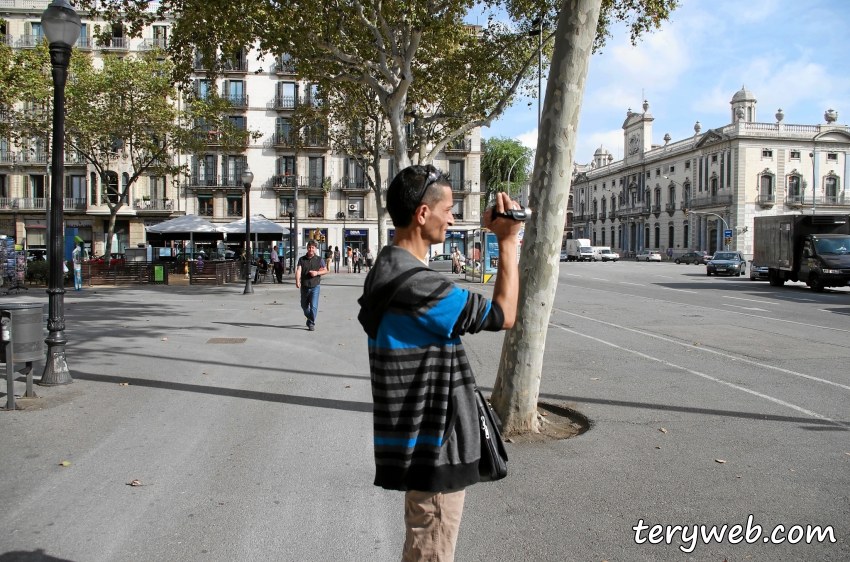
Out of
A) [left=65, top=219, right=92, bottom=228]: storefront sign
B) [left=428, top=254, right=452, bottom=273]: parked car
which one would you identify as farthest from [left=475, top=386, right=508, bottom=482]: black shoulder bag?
[left=65, top=219, right=92, bottom=228]: storefront sign

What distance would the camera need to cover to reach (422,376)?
216 cm

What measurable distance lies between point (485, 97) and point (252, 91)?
120 feet

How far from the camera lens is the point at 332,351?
10.4 metres

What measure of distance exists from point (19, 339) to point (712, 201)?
71706mm

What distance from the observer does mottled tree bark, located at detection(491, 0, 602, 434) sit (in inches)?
210

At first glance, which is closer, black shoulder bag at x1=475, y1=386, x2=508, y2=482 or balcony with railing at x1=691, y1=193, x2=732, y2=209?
black shoulder bag at x1=475, y1=386, x2=508, y2=482

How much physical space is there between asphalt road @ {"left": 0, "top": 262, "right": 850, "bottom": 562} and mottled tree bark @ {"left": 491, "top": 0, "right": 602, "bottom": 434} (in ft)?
3.06

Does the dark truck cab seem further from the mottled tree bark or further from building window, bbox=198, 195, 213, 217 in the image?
building window, bbox=198, 195, 213, 217

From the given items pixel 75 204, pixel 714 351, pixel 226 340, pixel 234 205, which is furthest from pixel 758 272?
pixel 75 204

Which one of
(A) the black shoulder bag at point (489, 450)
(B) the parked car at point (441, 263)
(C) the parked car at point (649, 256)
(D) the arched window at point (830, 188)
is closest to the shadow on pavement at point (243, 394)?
(A) the black shoulder bag at point (489, 450)

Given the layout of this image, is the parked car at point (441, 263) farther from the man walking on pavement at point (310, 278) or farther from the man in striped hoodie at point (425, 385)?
the man in striped hoodie at point (425, 385)

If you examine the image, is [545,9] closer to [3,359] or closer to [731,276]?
[3,359]

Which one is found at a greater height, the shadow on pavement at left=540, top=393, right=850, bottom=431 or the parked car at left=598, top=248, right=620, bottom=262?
the parked car at left=598, top=248, right=620, bottom=262

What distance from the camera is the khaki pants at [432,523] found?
2225mm
